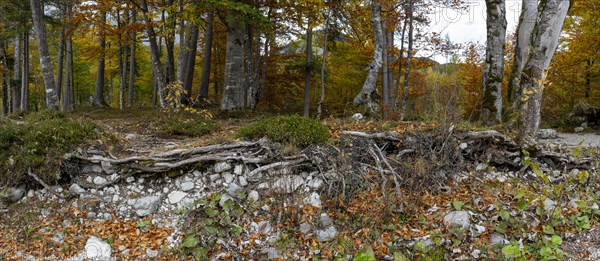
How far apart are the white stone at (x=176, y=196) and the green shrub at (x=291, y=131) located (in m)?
1.13

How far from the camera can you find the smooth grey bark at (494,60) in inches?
244

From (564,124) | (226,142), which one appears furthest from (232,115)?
(564,124)

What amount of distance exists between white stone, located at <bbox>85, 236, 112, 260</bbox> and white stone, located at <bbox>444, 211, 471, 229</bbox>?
138 inches

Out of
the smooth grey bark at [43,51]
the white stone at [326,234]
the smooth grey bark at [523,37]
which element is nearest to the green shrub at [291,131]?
the white stone at [326,234]

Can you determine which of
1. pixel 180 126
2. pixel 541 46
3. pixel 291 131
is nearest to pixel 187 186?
pixel 291 131

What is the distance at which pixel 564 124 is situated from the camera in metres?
9.95

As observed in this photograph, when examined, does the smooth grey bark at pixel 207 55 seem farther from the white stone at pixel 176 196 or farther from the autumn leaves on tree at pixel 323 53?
the white stone at pixel 176 196

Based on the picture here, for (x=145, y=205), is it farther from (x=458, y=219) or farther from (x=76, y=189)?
(x=458, y=219)

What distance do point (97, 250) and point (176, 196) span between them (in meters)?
0.93

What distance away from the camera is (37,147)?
3.99m

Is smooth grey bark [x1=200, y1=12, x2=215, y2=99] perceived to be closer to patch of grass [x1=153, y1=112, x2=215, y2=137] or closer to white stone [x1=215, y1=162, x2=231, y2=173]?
patch of grass [x1=153, y1=112, x2=215, y2=137]

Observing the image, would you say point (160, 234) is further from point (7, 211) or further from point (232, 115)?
point (232, 115)

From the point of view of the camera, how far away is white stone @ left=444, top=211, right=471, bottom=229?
3283mm

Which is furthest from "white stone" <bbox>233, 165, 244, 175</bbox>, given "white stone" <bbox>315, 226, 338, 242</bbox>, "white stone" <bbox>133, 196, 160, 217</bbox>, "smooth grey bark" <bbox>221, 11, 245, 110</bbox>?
"smooth grey bark" <bbox>221, 11, 245, 110</bbox>
